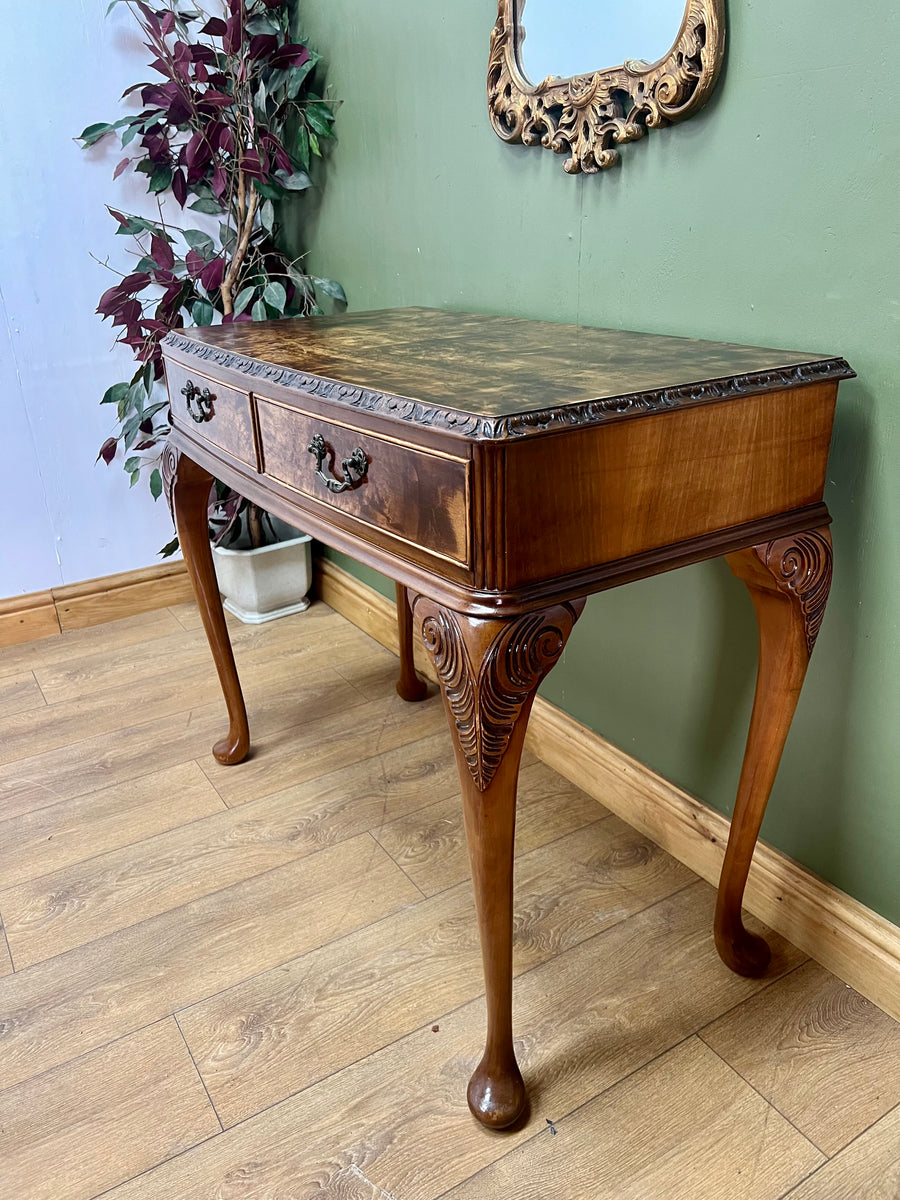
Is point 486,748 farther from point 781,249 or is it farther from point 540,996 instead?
point 781,249

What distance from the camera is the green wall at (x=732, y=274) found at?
937 mm

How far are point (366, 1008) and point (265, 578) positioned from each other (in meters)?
1.34

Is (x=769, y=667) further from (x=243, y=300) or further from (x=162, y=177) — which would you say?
(x=162, y=177)

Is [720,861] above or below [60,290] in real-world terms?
below

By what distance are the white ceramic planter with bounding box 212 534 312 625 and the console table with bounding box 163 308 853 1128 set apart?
3.67 ft

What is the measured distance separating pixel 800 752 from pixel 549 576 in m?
0.59

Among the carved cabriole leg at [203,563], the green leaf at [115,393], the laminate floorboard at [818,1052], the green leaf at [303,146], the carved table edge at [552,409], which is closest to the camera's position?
the carved table edge at [552,409]

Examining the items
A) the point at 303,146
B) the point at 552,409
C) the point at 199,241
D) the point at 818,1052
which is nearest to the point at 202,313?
the point at 199,241

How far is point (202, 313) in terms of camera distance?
1.98 meters

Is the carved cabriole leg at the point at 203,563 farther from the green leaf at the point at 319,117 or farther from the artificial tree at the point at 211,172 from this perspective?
the green leaf at the point at 319,117

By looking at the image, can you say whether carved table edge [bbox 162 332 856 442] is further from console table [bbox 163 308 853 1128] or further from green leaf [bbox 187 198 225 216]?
green leaf [bbox 187 198 225 216]

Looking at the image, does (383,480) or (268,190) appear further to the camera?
(268,190)

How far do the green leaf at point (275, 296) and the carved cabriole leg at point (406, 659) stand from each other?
2.26 feet

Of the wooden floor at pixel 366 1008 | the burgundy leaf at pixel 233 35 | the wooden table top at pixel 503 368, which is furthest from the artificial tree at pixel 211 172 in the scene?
the wooden floor at pixel 366 1008
